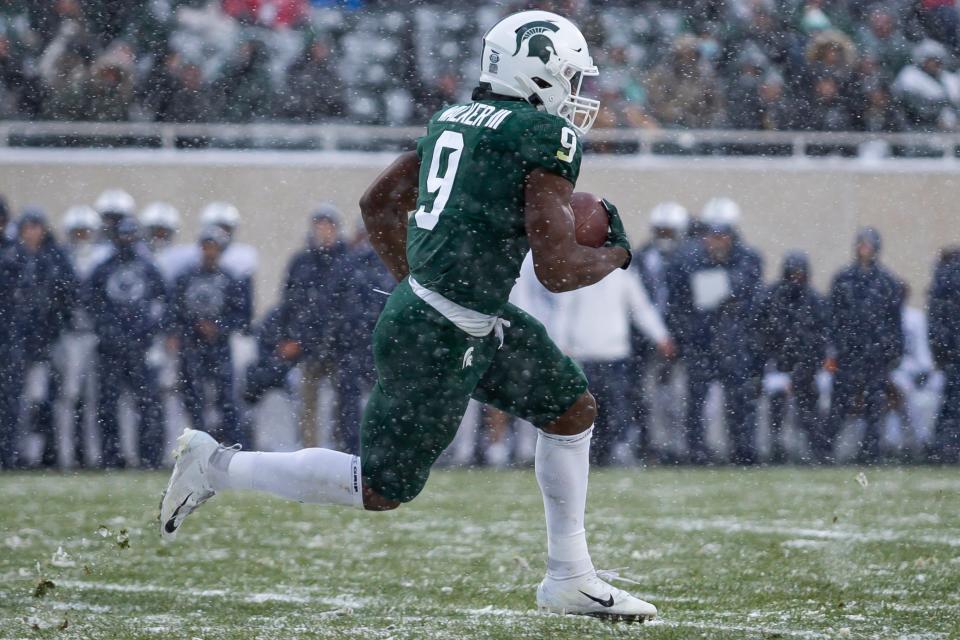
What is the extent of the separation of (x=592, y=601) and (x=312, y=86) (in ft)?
24.3

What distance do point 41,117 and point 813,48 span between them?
537cm

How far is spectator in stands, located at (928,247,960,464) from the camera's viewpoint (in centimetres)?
860

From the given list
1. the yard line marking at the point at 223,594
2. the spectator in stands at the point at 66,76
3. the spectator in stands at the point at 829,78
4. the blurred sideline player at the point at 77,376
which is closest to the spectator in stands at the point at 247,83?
the spectator in stands at the point at 66,76

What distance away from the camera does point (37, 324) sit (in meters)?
8.19

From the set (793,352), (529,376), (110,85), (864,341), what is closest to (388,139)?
(110,85)

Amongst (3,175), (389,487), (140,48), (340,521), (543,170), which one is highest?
(140,48)

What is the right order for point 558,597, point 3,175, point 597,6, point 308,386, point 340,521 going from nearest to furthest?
point 558,597 → point 340,521 → point 308,386 → point 3,175 → point 597,6

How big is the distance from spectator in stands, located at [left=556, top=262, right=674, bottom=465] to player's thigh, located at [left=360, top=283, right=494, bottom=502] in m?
4.71

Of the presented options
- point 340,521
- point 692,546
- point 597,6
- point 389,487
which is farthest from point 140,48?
point 389,487

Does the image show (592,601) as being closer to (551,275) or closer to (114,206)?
(551,275)

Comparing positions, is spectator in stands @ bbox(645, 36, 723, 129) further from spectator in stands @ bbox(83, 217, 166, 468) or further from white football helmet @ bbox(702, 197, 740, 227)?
spectator in stands @ bbox(83, 217, 166, 468)

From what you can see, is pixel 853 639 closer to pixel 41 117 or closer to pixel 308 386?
pixel 308 386

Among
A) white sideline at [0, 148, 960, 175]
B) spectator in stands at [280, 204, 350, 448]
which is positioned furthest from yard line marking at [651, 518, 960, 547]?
white sideline at [0, 148, 960, 175]

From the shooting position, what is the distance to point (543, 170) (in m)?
3.44
